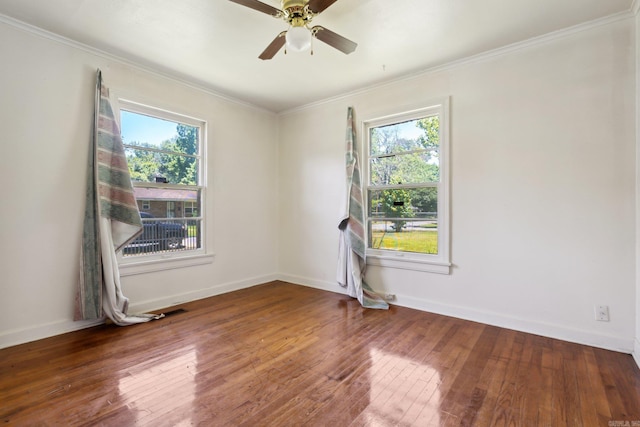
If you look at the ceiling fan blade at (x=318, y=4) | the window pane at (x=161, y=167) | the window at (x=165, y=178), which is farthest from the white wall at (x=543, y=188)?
the window pane at (x=161, y=167)

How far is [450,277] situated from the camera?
129 inches

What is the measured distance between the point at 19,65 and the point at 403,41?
340cm

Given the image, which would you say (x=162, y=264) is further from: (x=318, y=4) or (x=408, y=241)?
(x=318, y=4)

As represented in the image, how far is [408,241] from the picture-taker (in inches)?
144

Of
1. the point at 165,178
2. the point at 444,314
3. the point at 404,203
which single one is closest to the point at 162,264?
the point at 165,178

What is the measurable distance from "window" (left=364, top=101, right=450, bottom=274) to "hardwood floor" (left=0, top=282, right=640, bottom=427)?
85 centimetres

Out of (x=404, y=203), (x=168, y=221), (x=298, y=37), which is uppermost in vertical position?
(x=298, y=37)

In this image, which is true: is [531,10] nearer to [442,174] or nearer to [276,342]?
A: [442,174]

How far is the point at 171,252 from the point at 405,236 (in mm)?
2889

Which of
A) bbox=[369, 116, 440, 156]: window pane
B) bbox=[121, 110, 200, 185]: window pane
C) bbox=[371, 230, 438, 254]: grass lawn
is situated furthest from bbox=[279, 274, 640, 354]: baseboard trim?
bbox=[121, 110, 200, 185]: window pane

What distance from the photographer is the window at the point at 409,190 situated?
3.38 meters

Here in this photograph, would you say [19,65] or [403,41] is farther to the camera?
[403,41]

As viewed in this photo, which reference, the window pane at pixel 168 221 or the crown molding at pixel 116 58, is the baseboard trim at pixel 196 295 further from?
the crown molding at pixel 116 58

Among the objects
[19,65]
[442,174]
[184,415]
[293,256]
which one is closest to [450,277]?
[442,174]
